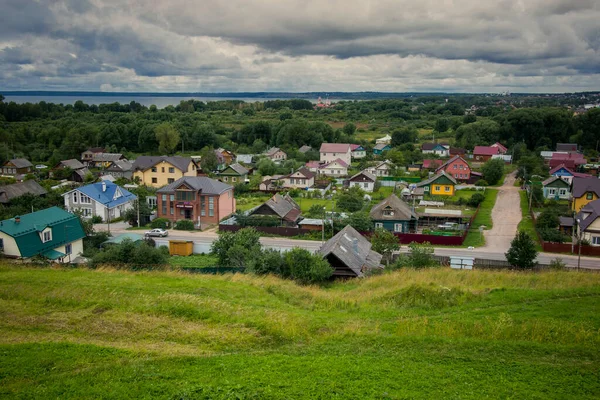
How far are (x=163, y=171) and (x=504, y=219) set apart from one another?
35064mm

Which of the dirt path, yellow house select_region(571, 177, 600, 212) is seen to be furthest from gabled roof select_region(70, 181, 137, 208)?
yellow house select_region(571, 177, 600, 212)

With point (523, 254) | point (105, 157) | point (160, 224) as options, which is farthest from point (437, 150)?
point (523, 254)

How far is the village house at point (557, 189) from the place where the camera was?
48.1 m

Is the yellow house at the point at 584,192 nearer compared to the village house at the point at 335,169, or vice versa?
the yellow house at the point at 584,192

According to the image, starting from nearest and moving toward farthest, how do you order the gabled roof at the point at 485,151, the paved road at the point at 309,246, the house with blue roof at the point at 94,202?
the paved road at the point at 309,246
the house with blue roof at the point at 94,202
the gabled roof at the point at 485,151

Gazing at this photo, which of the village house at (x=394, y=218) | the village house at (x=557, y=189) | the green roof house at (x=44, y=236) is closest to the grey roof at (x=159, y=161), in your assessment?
the green roof house at (x=44, y=236)

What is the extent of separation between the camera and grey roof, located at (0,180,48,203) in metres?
41.7

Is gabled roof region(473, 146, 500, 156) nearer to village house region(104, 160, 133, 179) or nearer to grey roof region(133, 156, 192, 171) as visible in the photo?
grey roof region(133, 156, 192, 171)

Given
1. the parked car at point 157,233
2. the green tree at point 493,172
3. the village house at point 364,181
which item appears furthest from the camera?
the green tree at point 493,172

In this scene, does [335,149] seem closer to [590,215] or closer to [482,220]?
[482,220]

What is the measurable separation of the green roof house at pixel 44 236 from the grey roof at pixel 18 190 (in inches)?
649

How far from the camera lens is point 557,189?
4838 cm

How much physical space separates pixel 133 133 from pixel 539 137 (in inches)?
2740

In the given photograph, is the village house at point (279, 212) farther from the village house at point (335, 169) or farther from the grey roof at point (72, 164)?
the grey roof at point (72, 164)
